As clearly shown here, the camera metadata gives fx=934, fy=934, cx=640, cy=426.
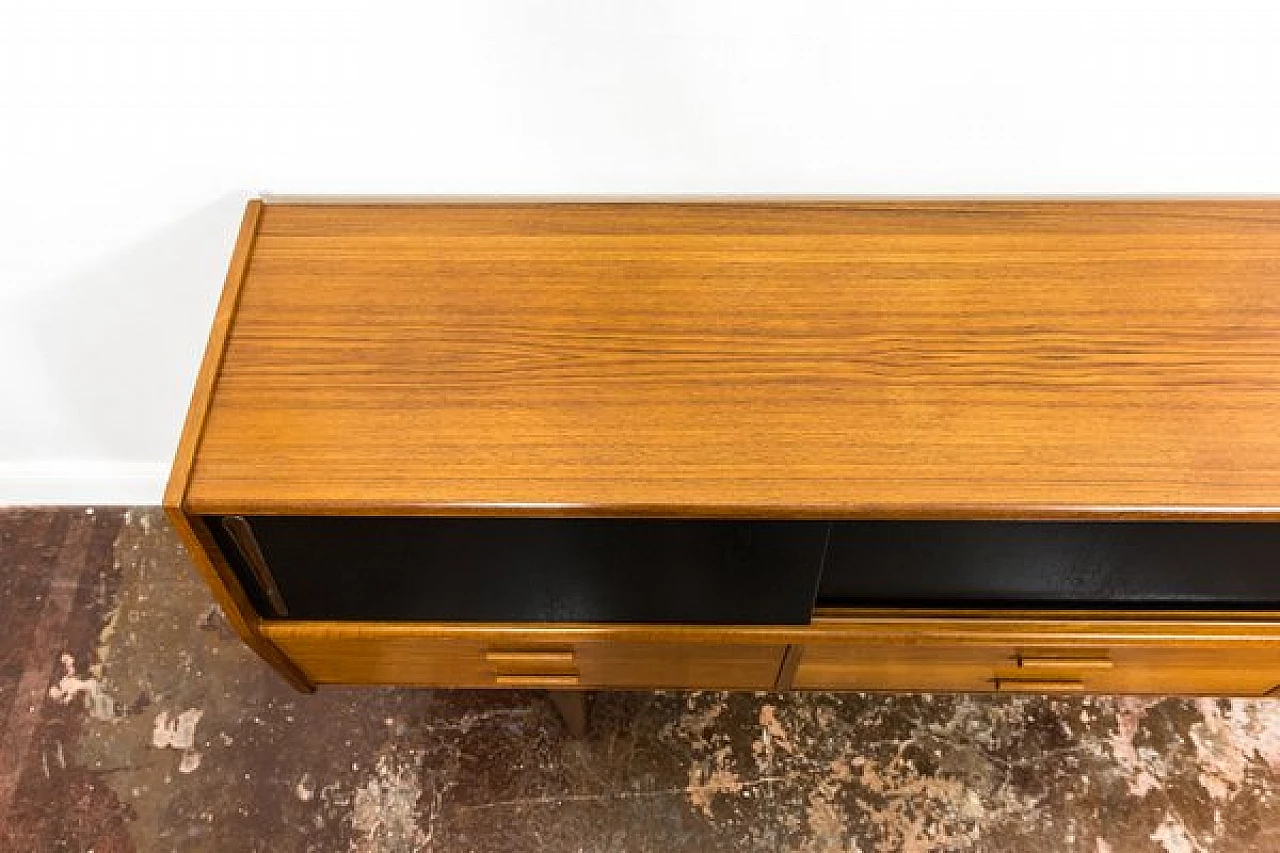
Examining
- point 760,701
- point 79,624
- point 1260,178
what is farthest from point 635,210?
point 79,624

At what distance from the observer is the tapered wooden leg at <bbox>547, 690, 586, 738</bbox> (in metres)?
1.49

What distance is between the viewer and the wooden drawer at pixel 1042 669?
1.23 m

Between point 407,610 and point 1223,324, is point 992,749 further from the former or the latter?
point 407,610

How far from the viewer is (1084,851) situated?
1479mm

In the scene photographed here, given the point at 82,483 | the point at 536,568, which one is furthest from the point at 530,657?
the point at 82,483

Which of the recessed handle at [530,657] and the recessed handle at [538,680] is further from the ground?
the recessed handle at [530,657]

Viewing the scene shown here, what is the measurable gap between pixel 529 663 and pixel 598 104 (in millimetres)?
738

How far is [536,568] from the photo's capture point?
109 centimetres

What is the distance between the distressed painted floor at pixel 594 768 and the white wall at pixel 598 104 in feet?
2.66

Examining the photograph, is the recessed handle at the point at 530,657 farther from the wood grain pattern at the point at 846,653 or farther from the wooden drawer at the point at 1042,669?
the wooden drawer at the point at 1042,669

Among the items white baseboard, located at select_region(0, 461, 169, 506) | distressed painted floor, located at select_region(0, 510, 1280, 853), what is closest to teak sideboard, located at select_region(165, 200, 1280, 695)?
distressed painted floor, located at select_region(0, 510, 1280, 853)

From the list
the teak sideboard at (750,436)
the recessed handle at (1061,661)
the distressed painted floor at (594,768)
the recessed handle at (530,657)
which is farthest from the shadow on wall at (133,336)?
the recessed handle at (1061,661)

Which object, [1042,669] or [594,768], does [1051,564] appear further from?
[594,768]

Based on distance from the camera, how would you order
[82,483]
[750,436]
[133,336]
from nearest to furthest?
[750,436]
[133,336]
[82,483]
